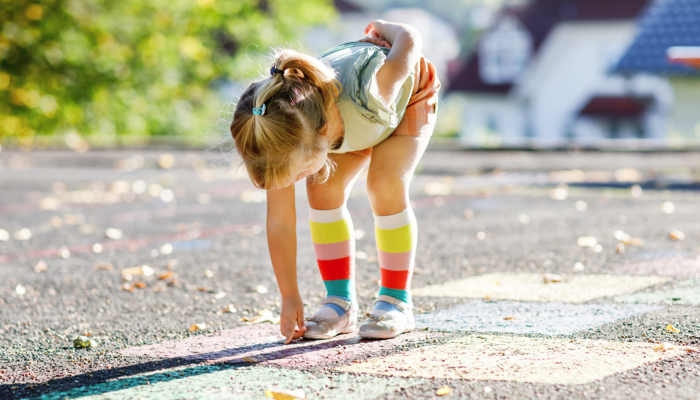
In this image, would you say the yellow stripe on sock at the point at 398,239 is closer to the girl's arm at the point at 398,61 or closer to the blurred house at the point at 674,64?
the girl's arm at the point at 398,61

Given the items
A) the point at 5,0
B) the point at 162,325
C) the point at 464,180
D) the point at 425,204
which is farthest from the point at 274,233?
the point at 5,0

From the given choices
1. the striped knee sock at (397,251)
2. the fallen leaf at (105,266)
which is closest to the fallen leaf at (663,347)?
the striped knee sock at (397,251)

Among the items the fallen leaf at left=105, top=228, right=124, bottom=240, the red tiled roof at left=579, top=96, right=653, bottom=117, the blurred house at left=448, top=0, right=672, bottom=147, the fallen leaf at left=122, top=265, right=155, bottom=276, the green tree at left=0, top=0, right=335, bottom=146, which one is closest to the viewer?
the fallen leaf at left=122, top=265, right=155, bottom=276

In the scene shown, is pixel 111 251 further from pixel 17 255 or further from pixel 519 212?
pixel 519 212

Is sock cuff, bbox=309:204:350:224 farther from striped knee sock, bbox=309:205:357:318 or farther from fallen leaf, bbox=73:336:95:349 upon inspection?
fallen leaf, bbox=73:336:95:349

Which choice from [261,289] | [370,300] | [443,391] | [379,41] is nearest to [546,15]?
[261,289]

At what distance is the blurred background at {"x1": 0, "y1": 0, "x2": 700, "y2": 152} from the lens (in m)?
16.2

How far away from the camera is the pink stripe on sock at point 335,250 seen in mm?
3082

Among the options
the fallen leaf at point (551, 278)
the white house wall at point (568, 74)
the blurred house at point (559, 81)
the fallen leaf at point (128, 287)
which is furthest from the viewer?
the white house wall at point (568, 74)

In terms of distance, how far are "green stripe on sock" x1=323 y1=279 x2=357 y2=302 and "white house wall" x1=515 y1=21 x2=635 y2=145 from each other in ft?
103

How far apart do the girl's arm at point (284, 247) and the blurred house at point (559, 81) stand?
27019mm

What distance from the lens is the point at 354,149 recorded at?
2.85 meters

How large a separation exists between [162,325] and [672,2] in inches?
658

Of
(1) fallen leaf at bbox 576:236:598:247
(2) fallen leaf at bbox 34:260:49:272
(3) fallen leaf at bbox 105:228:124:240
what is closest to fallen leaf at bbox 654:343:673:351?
(1) fallen leaf at bbox 576:236:598:247
